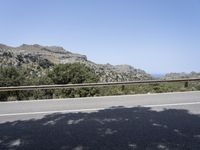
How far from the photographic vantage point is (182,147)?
19.9ft

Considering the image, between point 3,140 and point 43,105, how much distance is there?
5164 mm

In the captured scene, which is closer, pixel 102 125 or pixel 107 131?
pixel 107 131

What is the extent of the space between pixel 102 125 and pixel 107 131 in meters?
0.68

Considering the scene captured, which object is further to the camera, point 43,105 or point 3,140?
point 43,105

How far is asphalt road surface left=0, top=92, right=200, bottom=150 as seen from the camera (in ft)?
21.2

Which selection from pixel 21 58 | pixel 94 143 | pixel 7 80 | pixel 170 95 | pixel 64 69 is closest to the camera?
pixel 94 143

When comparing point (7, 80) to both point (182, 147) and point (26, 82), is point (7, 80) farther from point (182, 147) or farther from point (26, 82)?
point (182, 147)

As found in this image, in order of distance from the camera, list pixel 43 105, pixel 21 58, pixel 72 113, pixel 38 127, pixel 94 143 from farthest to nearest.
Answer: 1. pixel 21 58
2. pixel 43 105
3. pixel 72 113
4. pixel 38 127
5. pixel 94 143

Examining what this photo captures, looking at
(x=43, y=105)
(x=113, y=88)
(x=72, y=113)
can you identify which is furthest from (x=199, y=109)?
(x=113, y=88)

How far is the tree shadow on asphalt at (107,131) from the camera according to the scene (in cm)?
637

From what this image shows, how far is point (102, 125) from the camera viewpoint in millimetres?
8117

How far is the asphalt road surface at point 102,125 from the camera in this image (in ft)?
21.2

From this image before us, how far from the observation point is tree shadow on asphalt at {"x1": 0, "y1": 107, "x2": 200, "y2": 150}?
637cm

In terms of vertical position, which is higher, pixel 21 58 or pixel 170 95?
pixel 21 58
